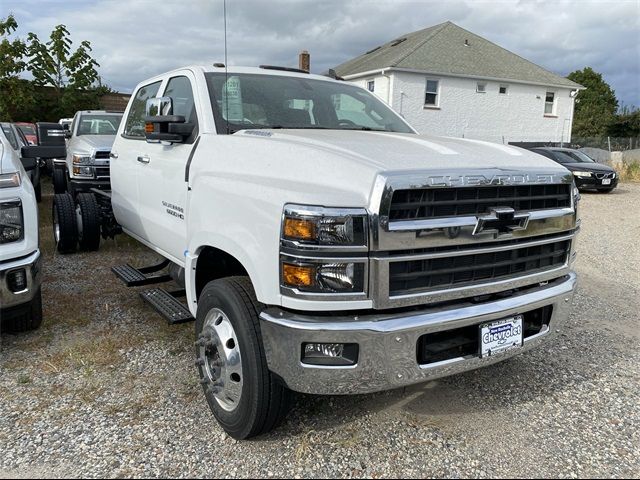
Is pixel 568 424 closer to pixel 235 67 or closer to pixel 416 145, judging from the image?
pixel 416 145

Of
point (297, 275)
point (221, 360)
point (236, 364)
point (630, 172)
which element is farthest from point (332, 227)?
point (630, 172)

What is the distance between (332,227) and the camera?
228cm

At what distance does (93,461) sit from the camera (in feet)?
8.68

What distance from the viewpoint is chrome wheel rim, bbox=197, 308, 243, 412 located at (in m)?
2.72

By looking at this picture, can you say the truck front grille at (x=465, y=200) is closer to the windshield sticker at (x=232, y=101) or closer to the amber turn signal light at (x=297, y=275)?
the amber turn signal light at (x=297, y=275)

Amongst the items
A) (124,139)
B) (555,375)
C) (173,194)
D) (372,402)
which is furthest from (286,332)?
(124,139)

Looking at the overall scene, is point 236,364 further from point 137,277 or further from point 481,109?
point 481,109

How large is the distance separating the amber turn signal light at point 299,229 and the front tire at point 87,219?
494 cm

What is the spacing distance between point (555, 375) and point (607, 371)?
1.47 feet

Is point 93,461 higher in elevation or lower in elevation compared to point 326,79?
lower

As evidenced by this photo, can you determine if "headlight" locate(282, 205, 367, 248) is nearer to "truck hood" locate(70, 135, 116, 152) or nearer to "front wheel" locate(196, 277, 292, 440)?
"front wheel" locate(196, 277, 292, 440)

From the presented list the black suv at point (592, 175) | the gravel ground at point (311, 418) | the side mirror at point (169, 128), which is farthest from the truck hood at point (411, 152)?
the black suv at point (592, 175)

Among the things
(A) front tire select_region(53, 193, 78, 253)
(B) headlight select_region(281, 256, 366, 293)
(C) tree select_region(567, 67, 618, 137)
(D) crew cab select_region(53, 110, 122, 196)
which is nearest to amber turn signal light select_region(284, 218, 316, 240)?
(B) headlight select_region(281, 256, 366, 293)

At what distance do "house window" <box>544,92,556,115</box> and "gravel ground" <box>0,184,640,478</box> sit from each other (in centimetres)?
2737
